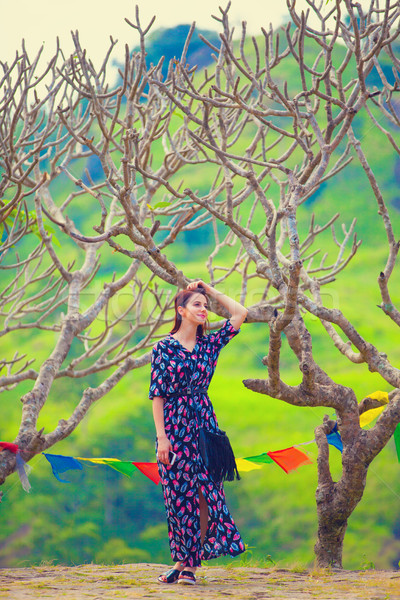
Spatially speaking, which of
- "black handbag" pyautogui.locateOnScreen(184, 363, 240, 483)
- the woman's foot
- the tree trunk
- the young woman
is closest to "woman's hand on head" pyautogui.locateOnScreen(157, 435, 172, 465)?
the young woman

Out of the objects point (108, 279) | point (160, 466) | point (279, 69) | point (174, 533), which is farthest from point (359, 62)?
point (279, 69)

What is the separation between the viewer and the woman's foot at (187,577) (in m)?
2.28

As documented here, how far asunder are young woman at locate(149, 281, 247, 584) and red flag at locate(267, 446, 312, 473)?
0.77 metres

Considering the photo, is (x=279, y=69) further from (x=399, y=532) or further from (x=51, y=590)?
(x=51, y=590)

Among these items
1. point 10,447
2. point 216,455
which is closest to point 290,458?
point 216,455

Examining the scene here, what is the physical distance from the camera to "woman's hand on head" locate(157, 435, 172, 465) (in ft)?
7.44

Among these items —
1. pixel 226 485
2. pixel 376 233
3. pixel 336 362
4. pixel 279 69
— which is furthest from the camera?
pixel 279 69

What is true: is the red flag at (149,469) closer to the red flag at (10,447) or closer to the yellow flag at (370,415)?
the red flag at (10,447)

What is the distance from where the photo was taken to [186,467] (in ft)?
7.61

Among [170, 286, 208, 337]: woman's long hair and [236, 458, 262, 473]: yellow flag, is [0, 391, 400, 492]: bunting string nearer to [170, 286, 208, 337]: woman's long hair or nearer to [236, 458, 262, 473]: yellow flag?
[236, 458, 262, 473]: yellow flag

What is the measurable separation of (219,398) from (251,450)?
1.80ft

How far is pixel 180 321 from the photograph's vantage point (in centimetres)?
247

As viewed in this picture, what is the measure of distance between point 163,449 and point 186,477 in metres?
0.15

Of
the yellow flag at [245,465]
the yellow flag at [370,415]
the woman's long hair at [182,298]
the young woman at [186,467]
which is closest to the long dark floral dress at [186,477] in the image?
the young woman at [186,467]
